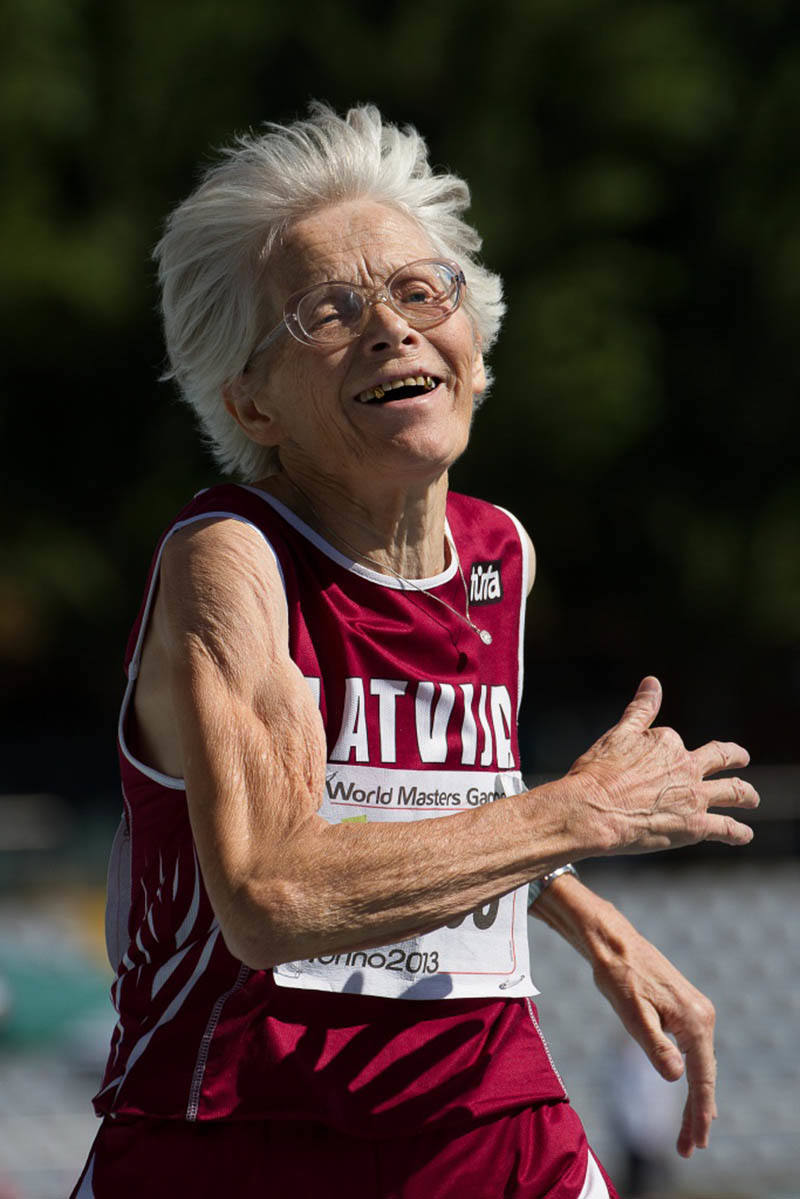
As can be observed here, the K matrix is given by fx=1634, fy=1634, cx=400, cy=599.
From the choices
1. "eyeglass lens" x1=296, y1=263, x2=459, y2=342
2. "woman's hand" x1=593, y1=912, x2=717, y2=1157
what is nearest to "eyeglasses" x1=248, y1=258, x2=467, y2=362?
"eyeglass lens" x1=296, y1=263, x2=459, y2=342

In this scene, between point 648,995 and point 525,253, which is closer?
point 648,995

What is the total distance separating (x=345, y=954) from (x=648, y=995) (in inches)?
26.2

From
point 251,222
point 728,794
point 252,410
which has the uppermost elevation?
point 251,222

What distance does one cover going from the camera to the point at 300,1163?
6.53 ft

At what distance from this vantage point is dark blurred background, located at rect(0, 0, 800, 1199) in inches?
601

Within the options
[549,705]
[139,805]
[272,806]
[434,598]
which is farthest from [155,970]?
[549,705]

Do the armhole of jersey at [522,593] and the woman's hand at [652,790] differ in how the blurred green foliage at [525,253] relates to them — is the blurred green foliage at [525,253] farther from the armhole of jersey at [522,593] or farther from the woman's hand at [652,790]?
the woman's hand at [652,790]

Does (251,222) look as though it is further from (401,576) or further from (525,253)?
(525,253)

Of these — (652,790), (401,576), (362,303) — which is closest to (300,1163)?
(652,790)

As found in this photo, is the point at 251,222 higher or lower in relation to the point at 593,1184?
higher

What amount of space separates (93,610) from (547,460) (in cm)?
465

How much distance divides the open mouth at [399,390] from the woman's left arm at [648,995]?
2.66 feet

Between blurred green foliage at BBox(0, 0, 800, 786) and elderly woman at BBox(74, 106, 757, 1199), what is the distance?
13.1 metres

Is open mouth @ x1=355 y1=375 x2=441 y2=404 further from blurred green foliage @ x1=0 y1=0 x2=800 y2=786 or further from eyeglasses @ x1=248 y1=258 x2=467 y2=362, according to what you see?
blurred green foliage @ x1=0 y1=0 x2=800 y2=786
